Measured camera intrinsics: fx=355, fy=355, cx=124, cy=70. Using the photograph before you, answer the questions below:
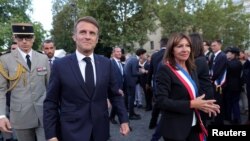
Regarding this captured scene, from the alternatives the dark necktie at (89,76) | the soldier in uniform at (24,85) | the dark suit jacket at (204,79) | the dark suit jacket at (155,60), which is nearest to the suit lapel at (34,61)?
the soldier in uniform at (24,85)

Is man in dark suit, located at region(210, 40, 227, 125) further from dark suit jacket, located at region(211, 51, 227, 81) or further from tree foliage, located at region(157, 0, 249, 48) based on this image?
tree foliage, located at region(157, 0, 249, 48)

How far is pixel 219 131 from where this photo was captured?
376 cm

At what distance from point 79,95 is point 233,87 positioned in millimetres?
5984

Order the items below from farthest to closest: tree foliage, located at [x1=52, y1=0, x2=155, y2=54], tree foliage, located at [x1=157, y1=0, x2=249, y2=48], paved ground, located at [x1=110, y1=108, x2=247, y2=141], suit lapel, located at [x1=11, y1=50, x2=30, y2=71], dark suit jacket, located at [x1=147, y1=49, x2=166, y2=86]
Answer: tree foliage, located at [x1=157, y1=0, x2=249, y2=48] < tree foliage, located at [x1=52, y1=0, x2=155, y2=54] < paved ground, located at [x1=110, y1=108, x2=247, y2=141] < dark suit jacket, located at [x1=147, y1=49, x2=166, y2=86] < suit lapel, located at [x1=11, y1=50, x2=30, y2=71]

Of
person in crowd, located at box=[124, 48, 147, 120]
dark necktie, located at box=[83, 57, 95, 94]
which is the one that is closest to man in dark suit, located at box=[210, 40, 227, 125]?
person in crowd, located at box=[124, 48, 147, 120]

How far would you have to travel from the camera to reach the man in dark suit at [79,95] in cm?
295

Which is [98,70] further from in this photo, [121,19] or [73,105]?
[121,19]

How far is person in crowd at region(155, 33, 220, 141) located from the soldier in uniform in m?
1.47

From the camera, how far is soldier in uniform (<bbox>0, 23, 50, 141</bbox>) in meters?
4.02

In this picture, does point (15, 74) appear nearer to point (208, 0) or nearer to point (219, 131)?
point (219, 131)

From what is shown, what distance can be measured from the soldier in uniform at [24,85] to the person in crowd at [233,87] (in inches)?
204

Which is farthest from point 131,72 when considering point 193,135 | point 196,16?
point 196,16

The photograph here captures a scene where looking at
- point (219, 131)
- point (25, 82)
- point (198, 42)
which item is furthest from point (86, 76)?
point (198, 42)

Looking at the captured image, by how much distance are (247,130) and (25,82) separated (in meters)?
2.54
